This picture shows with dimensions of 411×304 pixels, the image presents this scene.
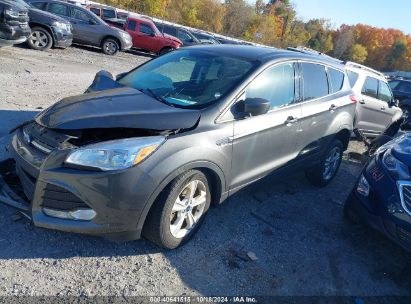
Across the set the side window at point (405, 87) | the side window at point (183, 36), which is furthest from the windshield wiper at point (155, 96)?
the side window at point (183, 36)

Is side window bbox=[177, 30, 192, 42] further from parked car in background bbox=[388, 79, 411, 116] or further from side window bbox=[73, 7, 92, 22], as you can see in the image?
parked car in background bbox=[388, 79, 411, 116]

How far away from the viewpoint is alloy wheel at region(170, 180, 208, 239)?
A: 3.15m

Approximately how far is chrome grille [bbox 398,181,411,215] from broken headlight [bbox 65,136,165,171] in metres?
2.42

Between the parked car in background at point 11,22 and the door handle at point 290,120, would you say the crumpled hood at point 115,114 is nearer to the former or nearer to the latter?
the door handle at point 290,120

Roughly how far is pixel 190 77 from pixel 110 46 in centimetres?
1275

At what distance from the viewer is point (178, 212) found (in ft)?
10.4

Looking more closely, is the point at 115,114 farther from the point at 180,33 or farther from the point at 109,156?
the point at 180,33

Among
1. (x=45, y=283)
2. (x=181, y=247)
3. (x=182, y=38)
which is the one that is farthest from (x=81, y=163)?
(x=182, y=38)

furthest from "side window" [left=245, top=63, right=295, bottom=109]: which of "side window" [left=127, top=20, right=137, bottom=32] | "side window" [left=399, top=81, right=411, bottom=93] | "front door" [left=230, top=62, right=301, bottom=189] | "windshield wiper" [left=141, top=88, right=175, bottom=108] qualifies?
"side window" [left=127, top=20, right=137, bottom=32]

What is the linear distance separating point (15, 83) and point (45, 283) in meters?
6.10

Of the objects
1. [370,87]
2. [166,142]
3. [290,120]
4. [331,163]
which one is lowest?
[331,163]

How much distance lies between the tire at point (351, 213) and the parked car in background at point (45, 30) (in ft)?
34.3

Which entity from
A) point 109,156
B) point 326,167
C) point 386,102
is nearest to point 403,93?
point 386,102

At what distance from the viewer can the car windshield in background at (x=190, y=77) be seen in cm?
347
